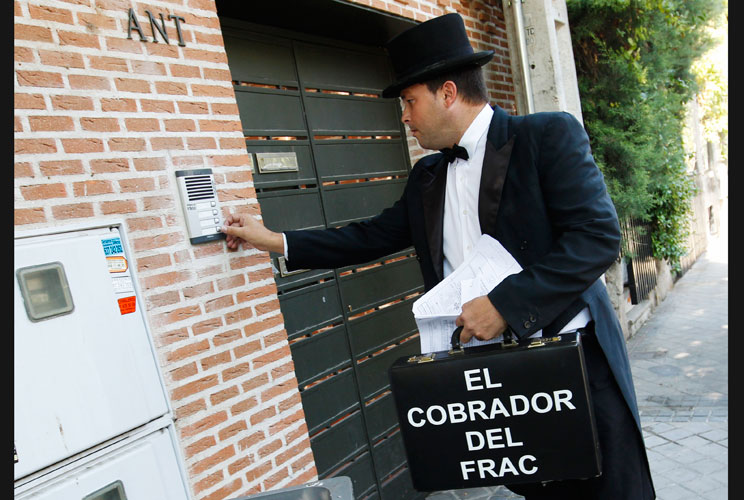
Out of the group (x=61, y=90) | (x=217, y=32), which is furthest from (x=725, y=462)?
(x=61, y=90)

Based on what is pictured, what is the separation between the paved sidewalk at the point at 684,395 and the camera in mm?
4293

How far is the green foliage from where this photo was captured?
24.5 ft

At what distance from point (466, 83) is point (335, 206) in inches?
72.8

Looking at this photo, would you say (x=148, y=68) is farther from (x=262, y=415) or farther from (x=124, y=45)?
(x=262, y=415)

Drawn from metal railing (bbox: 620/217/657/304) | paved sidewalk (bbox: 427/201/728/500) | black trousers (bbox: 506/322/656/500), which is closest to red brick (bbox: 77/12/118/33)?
black trousers (bbox: 506/322/656/500)

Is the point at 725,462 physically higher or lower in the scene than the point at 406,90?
lower

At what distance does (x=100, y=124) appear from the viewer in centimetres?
251

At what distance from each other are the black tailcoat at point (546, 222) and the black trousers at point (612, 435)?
4 cm

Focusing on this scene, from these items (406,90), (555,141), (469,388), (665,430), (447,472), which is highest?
(406,90)

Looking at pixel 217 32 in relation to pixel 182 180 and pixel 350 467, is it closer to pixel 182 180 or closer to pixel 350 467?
pixel 182 180

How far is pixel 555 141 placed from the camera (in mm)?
2264

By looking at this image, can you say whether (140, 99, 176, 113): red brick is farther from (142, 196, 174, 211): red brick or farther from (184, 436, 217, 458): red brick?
(184, 436, 217, 458): red brick

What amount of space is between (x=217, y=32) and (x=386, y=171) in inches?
74.2

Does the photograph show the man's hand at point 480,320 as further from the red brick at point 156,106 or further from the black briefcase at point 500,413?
the red brick at point 156,106
